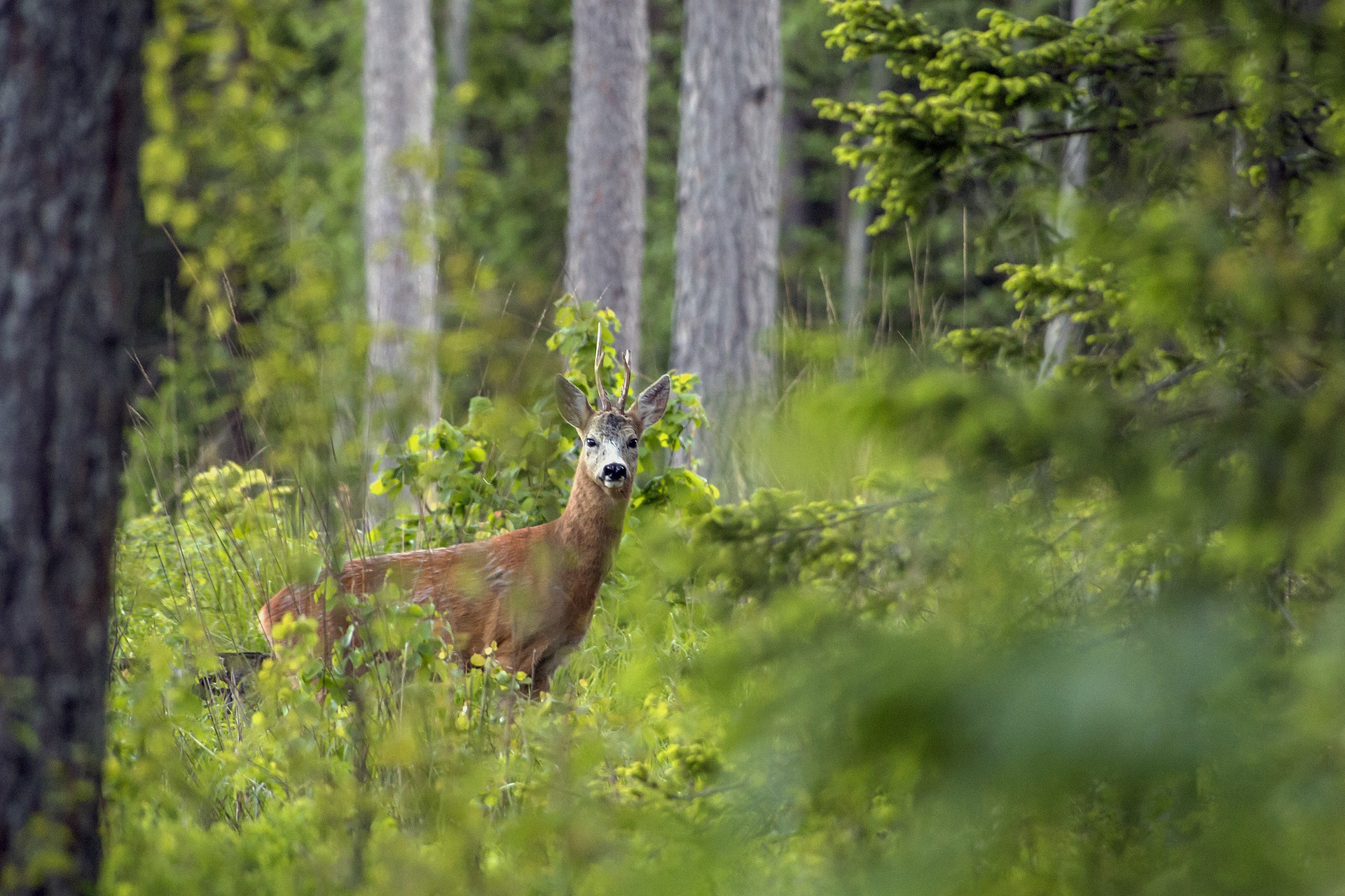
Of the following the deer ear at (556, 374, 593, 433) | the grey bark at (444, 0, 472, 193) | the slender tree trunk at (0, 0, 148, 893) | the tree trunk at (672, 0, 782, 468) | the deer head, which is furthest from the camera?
the grey bark at (444, 0, 472, 193)

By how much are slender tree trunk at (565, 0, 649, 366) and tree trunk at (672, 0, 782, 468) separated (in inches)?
50.5

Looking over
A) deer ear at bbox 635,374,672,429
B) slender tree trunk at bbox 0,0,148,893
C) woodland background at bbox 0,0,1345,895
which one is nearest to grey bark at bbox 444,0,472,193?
deer ear at bbox 635,374,672,429

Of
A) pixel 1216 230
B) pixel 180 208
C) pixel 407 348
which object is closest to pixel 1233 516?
pixel 1216 230

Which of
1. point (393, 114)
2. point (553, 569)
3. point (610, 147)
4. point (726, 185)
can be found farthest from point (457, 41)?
point (553, 569)

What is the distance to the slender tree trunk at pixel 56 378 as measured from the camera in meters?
2.42

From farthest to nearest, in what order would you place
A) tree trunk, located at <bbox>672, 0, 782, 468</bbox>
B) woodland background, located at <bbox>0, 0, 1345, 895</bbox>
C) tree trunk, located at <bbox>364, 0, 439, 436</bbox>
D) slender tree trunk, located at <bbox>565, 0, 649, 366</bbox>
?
tree trunk, located at <bbox>364, 0, 439, 436</bbox> < slender tree trunk, located at <bbox>565, 0, 649, 366</bbox> < tree trunk, located at <bbox>672, 0, 782, 468</bbox> < woodland background, located at <bbox>0, 0, 1345, 895</bbox>

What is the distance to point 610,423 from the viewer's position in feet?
17.4

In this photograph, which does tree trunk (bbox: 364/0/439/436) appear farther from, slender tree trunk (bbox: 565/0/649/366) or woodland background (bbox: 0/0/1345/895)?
woodland background (bbox: 0/0/1345/895)

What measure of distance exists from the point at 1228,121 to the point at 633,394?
11.1 feet

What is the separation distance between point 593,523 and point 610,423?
409mm

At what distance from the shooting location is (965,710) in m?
1.62

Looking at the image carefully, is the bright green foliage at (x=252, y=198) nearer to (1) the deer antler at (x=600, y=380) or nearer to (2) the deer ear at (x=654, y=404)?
(1) the deer antler at (x=600, y=380)

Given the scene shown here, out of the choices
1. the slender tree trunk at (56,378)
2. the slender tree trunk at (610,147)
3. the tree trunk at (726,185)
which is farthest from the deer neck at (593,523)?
the slender tree trunk at (610,147)

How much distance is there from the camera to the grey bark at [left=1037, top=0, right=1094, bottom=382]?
1950mm
